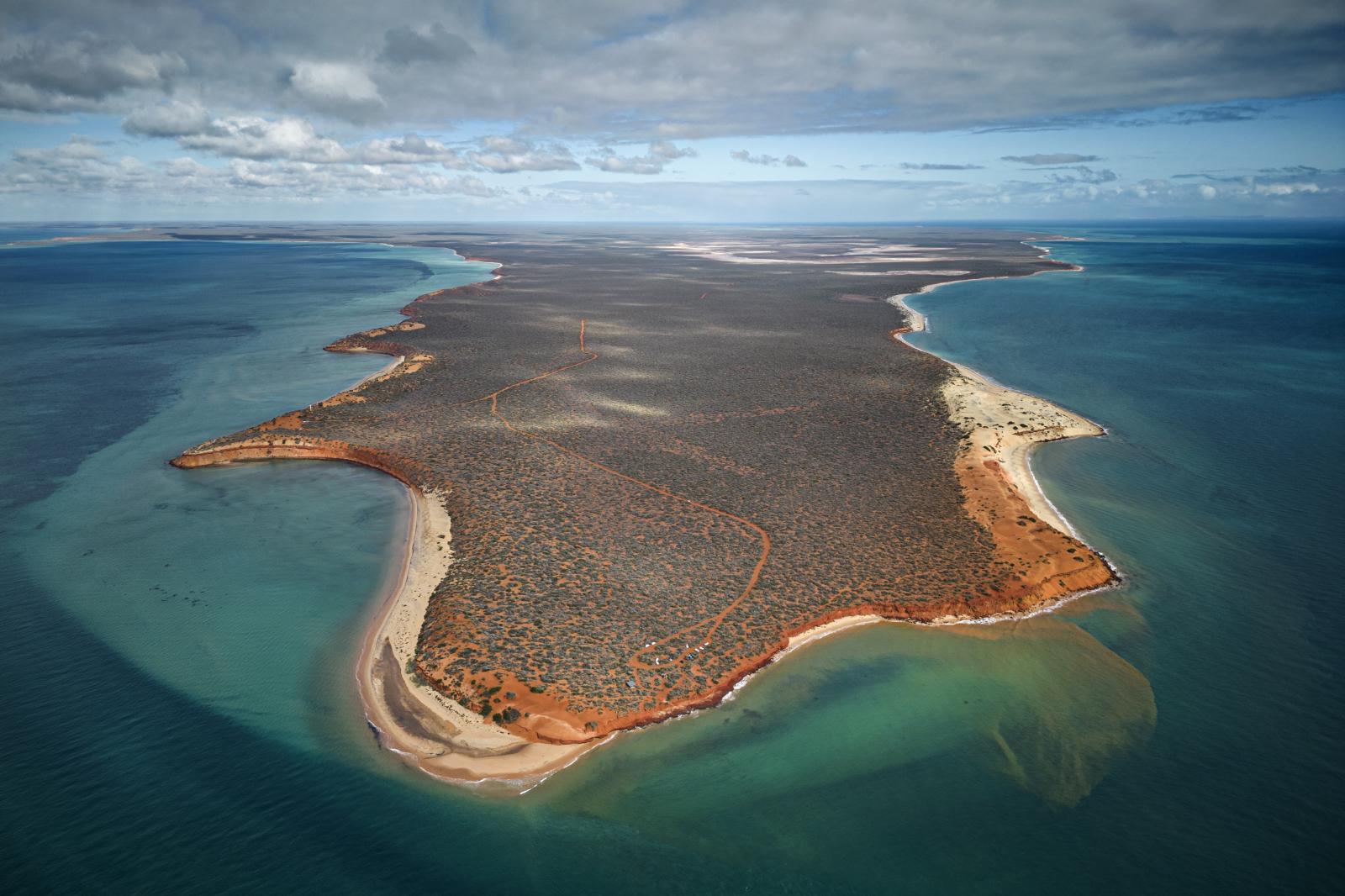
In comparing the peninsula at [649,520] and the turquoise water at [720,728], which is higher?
the peninsula at [649,520]

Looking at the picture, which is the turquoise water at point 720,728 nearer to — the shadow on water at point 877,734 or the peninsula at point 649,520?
the shadow on water at point 877,734

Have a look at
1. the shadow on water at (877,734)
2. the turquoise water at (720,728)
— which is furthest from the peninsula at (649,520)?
the turquoise water at (720,728)

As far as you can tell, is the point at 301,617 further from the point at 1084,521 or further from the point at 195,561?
the point at 1084,521

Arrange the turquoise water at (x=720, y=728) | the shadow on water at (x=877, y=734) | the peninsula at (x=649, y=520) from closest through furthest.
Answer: the turquoise water at (x=720, y=728), the shadow on water at (x=877, y=734), the peninsula at (x=649, y=520)

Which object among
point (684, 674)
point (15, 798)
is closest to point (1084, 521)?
point (684, 674)

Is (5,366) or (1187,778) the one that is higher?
(5,366)
